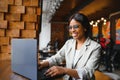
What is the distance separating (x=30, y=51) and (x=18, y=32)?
56.5 inches

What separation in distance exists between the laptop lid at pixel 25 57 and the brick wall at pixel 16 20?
1.07 m

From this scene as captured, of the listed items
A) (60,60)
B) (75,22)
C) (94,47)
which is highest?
(75,22)

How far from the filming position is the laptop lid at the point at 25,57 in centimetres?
133

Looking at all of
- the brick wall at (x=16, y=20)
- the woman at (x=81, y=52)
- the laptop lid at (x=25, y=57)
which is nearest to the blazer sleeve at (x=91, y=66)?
the woman at (x=81, y=52)

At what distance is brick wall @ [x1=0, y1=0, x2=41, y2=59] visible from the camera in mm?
2707

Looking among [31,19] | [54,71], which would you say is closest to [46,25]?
[31,19]

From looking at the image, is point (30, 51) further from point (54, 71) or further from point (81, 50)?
point (81, 50)

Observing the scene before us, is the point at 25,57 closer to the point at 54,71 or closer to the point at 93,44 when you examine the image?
the point at 54,71

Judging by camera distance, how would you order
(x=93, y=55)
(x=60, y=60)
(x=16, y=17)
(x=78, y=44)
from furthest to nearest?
(x=16, y=17) < (x=60, y=60) < (x=78, y=44) < (x=93, y=55)

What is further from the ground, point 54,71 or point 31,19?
point 31,19

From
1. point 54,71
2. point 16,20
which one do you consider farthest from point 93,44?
point 16,20

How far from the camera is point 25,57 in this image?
1.48 metres

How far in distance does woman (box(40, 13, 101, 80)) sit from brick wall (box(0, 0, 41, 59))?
2.69 ft

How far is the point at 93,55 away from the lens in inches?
72.7
